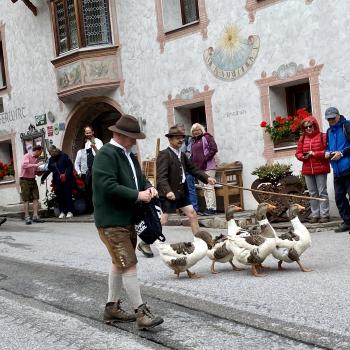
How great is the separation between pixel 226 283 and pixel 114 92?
39.1 feet

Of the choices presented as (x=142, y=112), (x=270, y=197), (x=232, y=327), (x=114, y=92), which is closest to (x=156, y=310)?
(x=232, y=327)

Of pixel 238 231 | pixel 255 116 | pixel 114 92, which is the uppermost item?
pixel 114 92

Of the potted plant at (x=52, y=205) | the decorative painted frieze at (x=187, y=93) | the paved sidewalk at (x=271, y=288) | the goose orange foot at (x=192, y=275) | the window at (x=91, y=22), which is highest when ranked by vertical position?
the window at (x=91, y=22)

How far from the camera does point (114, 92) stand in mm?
18594

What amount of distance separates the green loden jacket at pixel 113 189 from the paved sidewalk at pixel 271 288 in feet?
3.96

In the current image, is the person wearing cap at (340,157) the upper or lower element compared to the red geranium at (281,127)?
lower

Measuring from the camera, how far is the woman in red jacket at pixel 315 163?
449 inches

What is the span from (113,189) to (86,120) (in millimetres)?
15117

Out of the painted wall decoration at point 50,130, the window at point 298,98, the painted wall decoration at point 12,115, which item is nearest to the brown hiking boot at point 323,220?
the window at point 298,98

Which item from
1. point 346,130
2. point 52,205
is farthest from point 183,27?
point 346,130

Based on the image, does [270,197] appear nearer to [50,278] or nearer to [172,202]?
[172,202]

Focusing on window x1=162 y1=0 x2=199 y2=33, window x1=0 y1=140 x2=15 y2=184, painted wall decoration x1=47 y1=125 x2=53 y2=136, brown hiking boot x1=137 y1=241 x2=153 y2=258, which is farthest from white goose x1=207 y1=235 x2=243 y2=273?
window x1=0 y1=140 x2=15 y2=184

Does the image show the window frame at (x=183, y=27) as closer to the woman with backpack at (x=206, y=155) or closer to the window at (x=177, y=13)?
the window at (x=177, y=13)

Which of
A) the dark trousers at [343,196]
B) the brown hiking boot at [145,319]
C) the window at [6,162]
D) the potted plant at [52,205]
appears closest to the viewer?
the brown hiking boot at [145,319]
